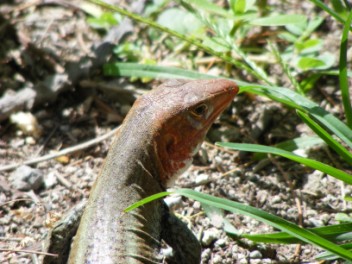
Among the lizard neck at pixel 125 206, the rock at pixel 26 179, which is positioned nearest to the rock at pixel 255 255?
the lizard neck at pixel 125 206

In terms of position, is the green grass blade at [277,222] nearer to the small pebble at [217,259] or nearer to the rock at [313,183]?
the small pebble at [217,259]

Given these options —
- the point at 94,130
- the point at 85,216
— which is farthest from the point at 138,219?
the point at 94,130

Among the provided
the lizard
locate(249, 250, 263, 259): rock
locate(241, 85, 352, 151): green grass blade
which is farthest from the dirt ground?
locate(241, 85, 352, 151): green grass blade

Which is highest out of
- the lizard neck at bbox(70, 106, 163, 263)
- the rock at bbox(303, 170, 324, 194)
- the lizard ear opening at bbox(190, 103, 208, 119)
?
the lizard ear opening at bbox(190, 103, 208, 119)

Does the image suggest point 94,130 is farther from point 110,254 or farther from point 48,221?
point 110,254

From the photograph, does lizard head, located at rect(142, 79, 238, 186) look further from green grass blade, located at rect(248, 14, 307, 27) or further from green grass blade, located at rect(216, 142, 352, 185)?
green grass blade, located at rect(248, 14, 307, 27)

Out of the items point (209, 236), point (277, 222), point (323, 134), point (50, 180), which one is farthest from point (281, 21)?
point (50, 180)

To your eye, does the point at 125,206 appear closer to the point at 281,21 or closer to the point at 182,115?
the point at 182,115
